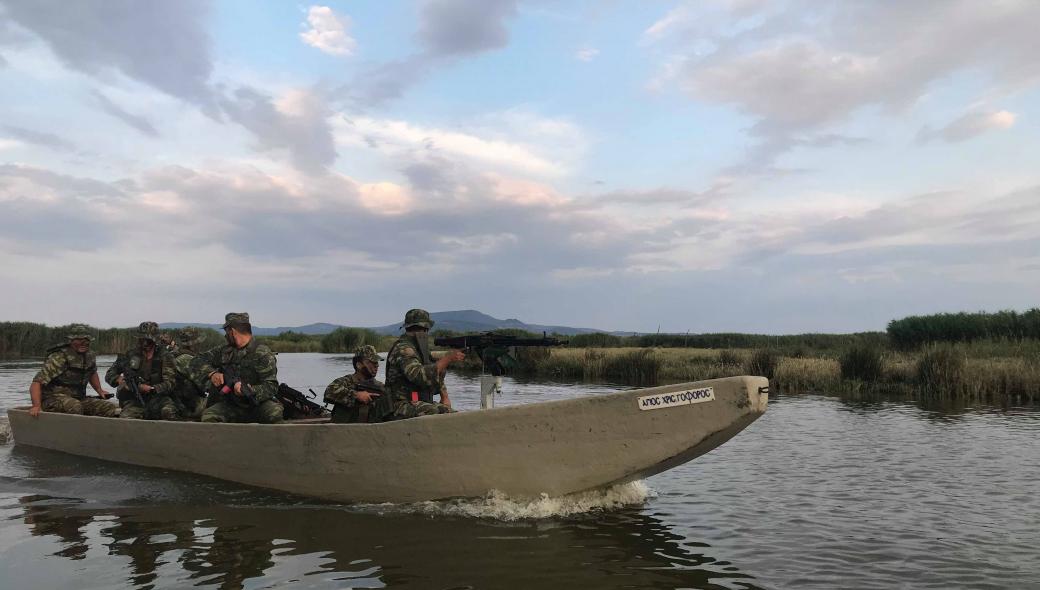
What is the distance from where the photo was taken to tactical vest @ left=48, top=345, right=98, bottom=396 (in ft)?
37.2

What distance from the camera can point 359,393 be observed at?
802 cm

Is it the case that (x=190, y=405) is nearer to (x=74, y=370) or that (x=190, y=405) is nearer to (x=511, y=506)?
(x=74, y=370)

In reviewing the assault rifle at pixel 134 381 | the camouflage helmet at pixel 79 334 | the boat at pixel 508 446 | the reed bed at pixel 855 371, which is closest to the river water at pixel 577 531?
the boat at pixel 508 446

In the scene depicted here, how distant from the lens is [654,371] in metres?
25.1

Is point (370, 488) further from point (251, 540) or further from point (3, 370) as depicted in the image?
point (3, 370)

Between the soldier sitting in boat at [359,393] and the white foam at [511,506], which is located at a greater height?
the soldier sitting in boat at [359,393]

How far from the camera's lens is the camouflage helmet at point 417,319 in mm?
7766

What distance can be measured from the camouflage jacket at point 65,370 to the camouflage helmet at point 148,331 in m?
1.43

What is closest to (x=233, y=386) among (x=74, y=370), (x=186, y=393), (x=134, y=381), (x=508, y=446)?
(x=186, y=393)

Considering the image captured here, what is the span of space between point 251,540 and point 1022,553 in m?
6.57

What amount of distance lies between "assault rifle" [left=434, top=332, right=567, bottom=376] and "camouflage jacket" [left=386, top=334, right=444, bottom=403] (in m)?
0.26

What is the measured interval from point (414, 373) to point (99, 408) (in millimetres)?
6662

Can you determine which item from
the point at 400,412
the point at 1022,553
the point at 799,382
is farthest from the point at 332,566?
the point at 799,382

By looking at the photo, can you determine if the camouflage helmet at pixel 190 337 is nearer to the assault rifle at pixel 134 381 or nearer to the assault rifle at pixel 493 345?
the assault rifle at pixel 134 381
